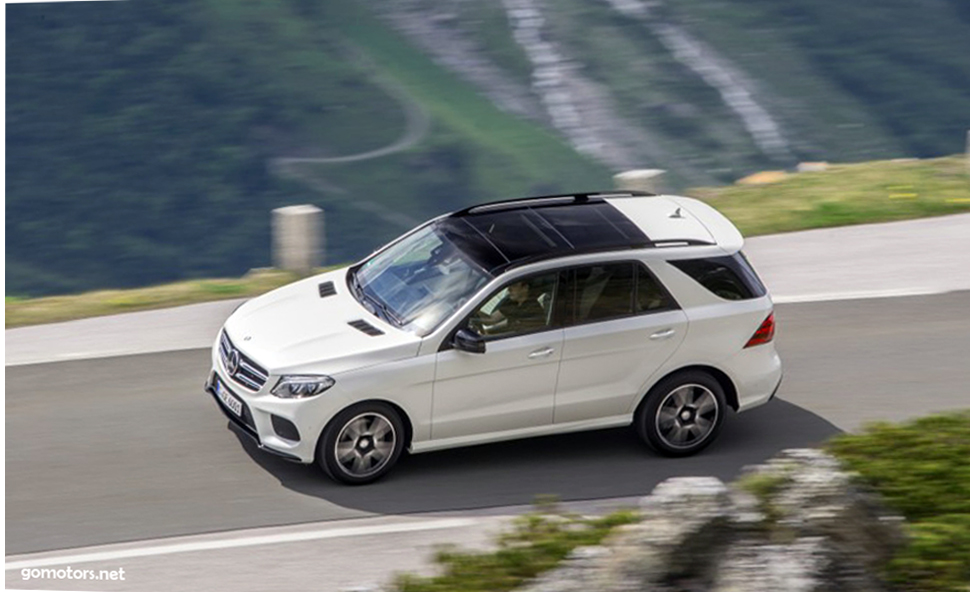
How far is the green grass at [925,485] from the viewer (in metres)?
7.39

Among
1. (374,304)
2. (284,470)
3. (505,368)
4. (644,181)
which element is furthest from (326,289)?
(644,181)

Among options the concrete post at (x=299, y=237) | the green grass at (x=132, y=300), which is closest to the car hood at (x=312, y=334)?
the green grass at (x=132, y=300)

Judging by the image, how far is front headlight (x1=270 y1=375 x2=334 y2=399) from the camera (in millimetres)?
10469

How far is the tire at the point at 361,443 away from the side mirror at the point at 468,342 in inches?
25.9

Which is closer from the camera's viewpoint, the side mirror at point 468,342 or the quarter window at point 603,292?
the side mirror at point 468,342

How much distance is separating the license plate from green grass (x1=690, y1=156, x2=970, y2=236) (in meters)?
8.06

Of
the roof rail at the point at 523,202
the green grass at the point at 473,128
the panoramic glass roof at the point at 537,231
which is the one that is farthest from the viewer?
Result: the green grass at the point at 473,128

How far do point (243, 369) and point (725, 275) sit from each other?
12.1ft

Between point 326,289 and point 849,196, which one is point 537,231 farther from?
point 849,196

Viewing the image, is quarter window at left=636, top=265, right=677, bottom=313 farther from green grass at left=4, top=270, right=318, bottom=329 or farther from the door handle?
green grass at left=4, top=270, right=318, bottom=329

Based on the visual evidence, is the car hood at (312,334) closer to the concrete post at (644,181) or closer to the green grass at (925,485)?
the green grass at (925,485)

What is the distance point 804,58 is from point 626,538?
5947cm

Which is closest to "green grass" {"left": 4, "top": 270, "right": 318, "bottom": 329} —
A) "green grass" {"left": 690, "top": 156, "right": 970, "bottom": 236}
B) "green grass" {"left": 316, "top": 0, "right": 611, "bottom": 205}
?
"green grass" {"left": 690, "top": 156, "right": 970, "bottom": 236}

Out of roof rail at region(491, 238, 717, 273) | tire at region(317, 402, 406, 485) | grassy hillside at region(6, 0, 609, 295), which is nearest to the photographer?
tire at region(317, 402, 406, 485)
